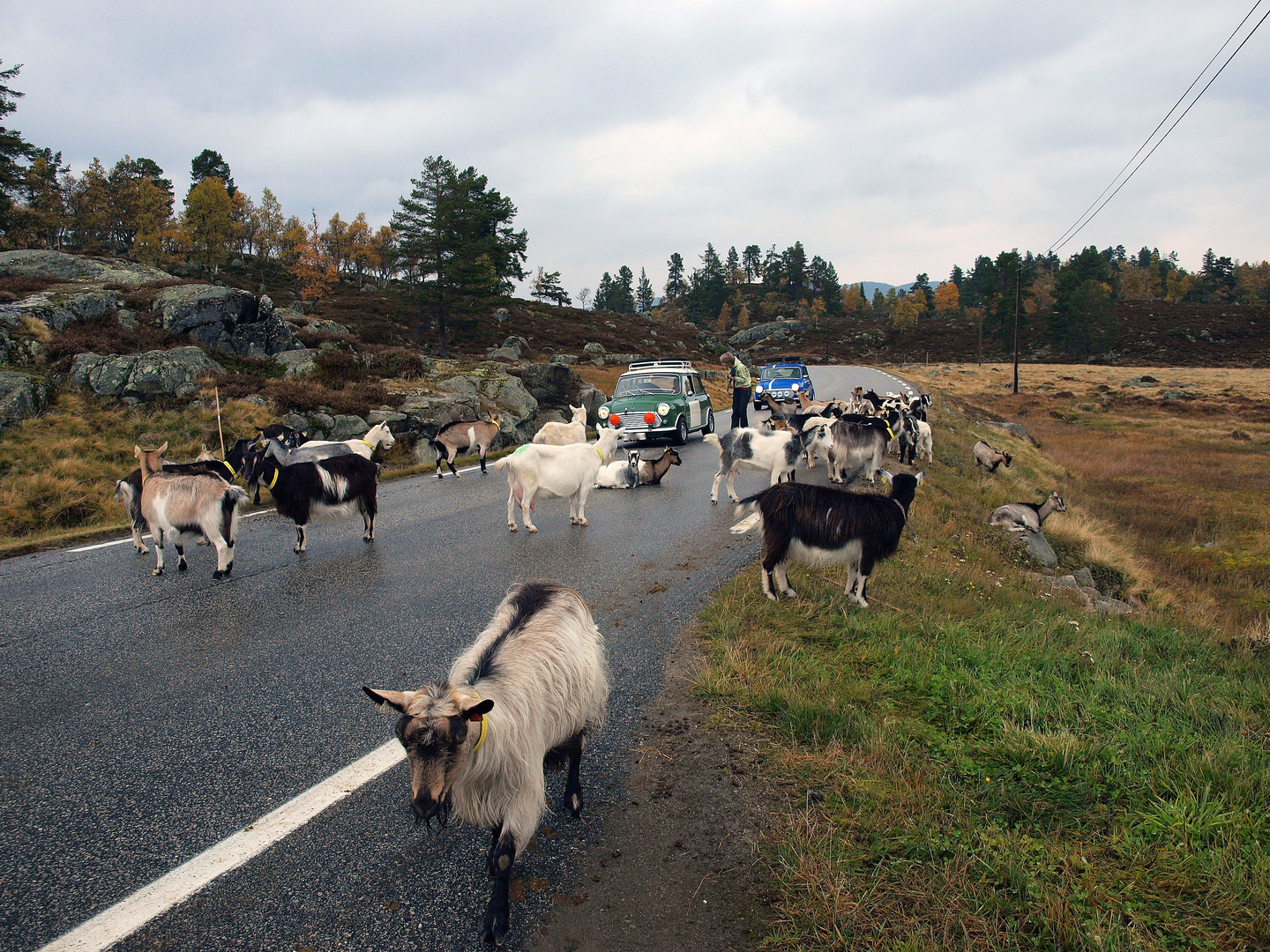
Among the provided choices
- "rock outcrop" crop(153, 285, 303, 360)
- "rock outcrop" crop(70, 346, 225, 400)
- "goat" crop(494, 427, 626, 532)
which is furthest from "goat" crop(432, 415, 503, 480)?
"rock outcrop" crop(153, 285, 303, 360)

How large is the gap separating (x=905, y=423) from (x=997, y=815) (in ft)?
42.6

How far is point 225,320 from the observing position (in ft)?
80.9

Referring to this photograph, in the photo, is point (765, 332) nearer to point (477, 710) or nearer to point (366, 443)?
point (366, 443)

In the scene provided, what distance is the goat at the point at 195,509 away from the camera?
7461 mm

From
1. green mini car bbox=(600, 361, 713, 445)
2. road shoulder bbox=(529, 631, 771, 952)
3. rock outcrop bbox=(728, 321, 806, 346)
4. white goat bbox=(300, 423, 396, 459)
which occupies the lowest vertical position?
road shoulder bbox=(529, 631, 771, 952)

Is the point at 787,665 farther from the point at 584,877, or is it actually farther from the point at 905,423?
the point at 905,423

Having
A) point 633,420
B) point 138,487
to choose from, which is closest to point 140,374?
point 138,487

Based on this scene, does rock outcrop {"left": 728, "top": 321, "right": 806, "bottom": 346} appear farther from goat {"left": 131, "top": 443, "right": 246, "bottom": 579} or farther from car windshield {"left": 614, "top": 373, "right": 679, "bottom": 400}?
goat {"left": 131, "top": 443, "right": 246, "bottom": 579}

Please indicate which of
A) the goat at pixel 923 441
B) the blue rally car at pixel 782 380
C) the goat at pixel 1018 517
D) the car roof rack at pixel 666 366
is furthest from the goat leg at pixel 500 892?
the blue rally car at pixel 782 380

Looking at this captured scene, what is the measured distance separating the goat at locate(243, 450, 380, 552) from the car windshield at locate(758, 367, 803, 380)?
2463 centimetres

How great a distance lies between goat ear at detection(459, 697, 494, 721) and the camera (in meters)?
2.58

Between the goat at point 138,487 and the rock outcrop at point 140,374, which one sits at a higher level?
the rock outcrop at point 140,374

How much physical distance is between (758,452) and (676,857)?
344 inches

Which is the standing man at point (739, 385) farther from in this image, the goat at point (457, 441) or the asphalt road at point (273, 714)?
the asphalt road at point (273, 714)
